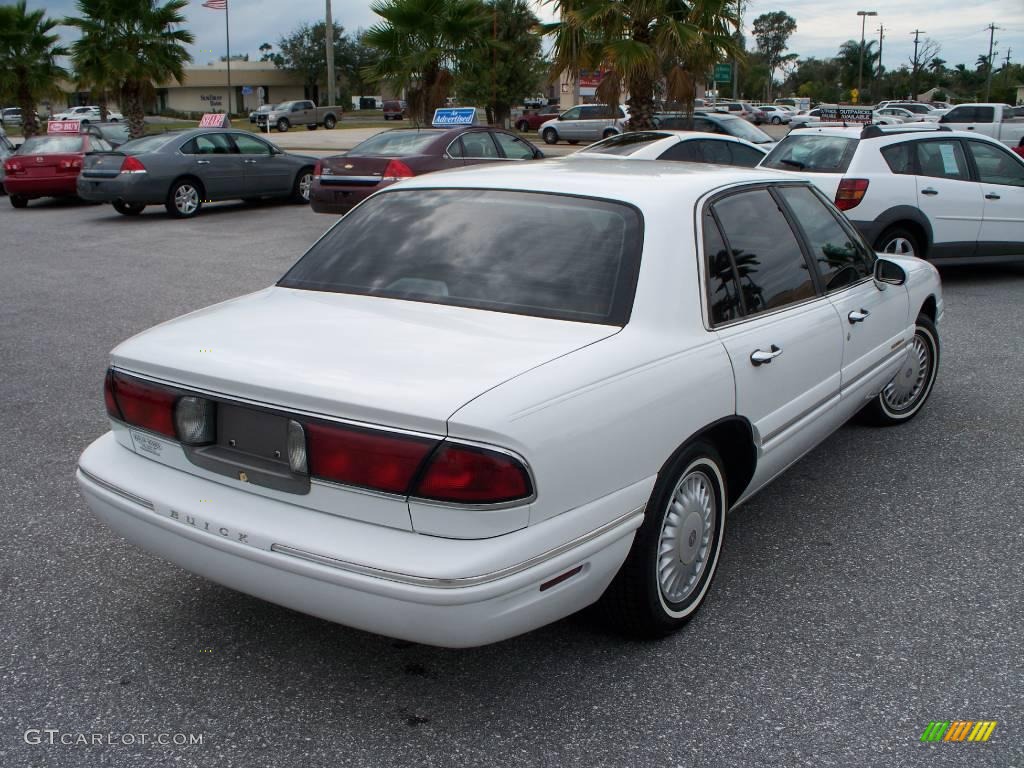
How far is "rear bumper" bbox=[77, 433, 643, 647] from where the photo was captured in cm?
247

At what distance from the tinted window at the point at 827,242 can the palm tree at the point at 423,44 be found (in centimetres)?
1923

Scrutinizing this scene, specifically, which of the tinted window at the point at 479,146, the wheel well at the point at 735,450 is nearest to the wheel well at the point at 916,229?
the tinted window at the point at 479,146

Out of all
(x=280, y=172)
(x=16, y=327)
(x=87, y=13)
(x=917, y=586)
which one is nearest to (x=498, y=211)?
(x=917, y=586)

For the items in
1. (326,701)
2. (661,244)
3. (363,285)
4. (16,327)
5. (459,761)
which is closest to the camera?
(459,761)

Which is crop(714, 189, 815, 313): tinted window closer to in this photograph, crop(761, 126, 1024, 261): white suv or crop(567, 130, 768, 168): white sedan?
A: crop(761, 126, 1024, 261): white suv

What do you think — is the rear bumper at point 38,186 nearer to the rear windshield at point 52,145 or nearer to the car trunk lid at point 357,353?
the rear windshield at point 52,145

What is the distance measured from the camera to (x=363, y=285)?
3.52 m

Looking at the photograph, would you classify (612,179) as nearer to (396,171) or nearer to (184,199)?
(396,171)

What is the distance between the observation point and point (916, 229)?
9594mm

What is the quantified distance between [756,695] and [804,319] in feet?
5.06

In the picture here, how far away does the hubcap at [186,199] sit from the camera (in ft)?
52.6

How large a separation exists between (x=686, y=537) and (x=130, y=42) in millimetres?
26027

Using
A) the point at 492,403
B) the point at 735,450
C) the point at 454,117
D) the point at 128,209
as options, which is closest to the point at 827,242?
the point at 735,450

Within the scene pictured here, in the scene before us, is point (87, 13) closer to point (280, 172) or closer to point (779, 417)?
point (280, 172)
